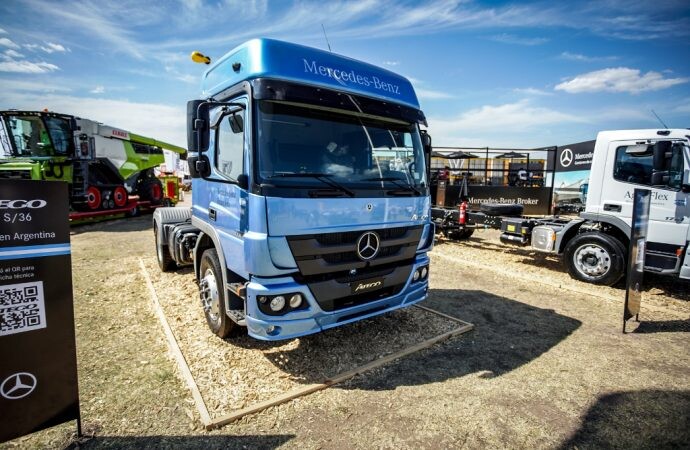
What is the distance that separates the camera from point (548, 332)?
14.9 ft

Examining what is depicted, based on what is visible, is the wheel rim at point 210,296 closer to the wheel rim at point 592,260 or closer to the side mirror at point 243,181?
the side mirror at point 243,181

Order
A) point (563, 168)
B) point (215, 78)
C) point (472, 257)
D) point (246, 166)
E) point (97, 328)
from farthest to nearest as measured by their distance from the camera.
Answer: point (563, 168), point (472, 257), point (97, 328), point (215, 78), point (246, 166)

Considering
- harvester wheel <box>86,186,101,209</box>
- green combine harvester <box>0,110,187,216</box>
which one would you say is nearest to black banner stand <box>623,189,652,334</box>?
green combine harvester <box>0,110,187,216</box>

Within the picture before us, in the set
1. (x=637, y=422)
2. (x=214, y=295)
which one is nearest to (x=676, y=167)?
(x=637, y=422)

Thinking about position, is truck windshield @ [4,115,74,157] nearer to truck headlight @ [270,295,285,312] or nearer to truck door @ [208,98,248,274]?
truck door @ [208,98,248,274]

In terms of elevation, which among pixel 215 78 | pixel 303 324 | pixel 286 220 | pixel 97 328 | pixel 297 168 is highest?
pixel 215 78

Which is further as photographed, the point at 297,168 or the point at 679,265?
the point at 679,265

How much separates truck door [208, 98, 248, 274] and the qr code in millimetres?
1396

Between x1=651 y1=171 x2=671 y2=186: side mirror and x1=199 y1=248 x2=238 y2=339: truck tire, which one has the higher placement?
x1=651 y1=171 x2=671 y2=186: side mirror

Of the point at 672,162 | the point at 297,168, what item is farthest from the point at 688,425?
the point at 672,162

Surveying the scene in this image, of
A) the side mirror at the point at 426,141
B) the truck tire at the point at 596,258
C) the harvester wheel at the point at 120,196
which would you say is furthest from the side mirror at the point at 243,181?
the harvester wheel at the point at 120,196

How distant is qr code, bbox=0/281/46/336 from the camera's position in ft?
7.22

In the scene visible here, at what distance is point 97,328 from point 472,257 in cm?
780

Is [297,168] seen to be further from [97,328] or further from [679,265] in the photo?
[679,265]
